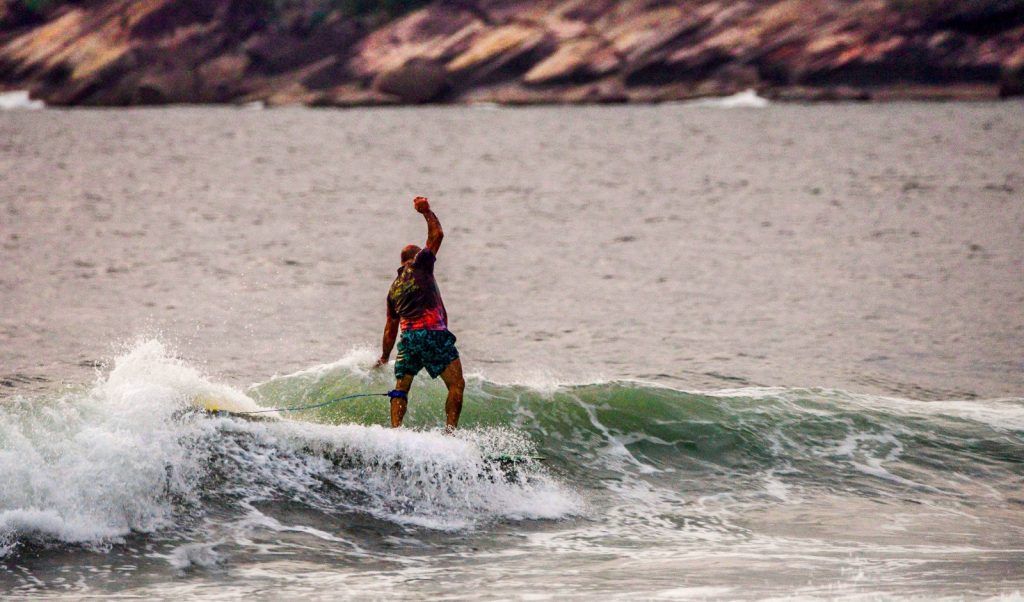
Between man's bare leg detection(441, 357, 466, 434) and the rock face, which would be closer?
man's bare leg detection(441, 357, 466, 434)

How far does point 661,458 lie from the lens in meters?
14.3

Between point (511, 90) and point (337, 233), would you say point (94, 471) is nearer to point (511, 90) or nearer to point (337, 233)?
point (337, 233)

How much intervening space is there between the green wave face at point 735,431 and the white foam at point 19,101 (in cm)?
11131

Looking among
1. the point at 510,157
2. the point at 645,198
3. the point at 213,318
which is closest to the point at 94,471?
the point at 213,318

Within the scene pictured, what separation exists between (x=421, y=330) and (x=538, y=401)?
137 inches

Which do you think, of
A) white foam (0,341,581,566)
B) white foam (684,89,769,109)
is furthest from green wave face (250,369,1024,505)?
white foam (684,89,769,109)

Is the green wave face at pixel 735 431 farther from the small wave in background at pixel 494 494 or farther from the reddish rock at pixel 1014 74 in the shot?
the reddish rock at pixel 1014 74

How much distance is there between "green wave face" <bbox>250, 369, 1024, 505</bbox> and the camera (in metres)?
13.7

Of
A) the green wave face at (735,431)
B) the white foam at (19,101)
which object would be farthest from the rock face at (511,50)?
the green wave face at (735,431)

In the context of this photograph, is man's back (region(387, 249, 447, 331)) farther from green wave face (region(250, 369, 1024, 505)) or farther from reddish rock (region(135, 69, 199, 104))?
reddish rock (region(135, 69, 199, 104))

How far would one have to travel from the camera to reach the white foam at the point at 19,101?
387 ft

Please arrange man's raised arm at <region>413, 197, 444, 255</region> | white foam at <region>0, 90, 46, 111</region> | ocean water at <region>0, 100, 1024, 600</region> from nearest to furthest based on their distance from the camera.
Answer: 1. ocean water at <region>0, 100, 1024, 600</region>
2. man's raised arm at <region>413, 197, 444, 255</region>
3. white foam at <region>0, 90, 46, 111</region>

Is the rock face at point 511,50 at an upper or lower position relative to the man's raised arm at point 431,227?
upper

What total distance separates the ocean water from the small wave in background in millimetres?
37
